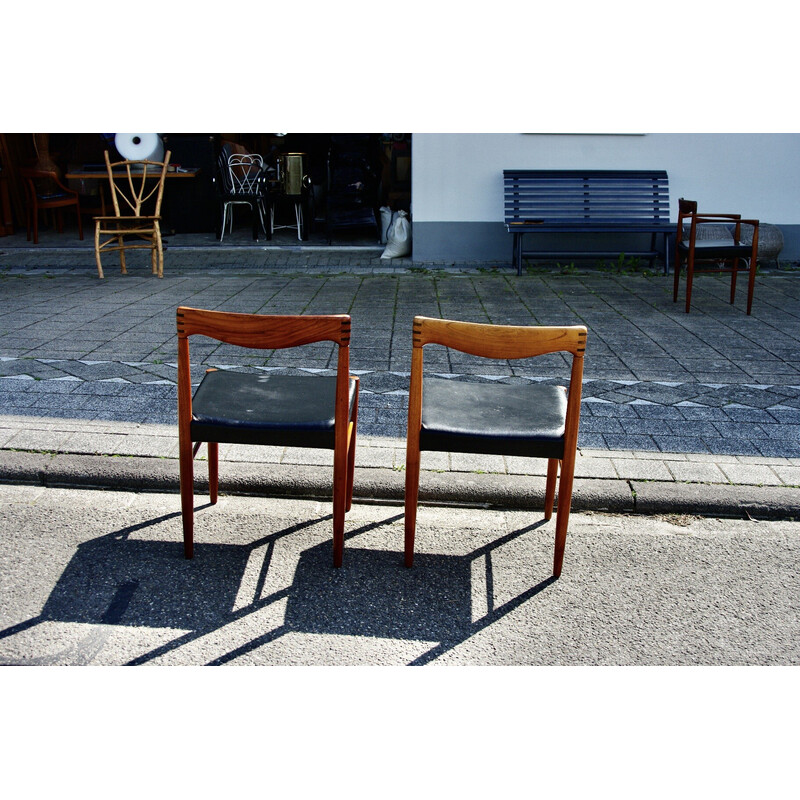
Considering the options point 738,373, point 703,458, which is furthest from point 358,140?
point 703,458

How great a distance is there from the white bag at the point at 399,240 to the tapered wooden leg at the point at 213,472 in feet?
24.2

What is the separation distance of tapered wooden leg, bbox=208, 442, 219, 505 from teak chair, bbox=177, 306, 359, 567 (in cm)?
35

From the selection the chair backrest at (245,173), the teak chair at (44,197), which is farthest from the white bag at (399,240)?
the teak chair at (44,197)

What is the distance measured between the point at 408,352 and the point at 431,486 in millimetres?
2487

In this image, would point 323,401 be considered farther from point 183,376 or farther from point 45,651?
point 45,651

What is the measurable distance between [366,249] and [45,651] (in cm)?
914

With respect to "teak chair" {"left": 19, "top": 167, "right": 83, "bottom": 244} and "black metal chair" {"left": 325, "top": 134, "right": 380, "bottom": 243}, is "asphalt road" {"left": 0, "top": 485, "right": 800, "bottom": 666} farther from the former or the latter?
"teak chair" {"left": 19, "top": 167, "right": 83, "bottom": 244}

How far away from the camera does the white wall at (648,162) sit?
9945 millimetres

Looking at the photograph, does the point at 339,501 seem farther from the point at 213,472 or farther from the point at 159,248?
the point at 159,248

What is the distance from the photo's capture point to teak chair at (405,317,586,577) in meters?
2.81

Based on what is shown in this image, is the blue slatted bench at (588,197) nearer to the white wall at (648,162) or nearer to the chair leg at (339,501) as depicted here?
the white wall at (648,162)

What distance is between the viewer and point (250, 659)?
253cm

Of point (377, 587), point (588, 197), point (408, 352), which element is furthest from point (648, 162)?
point (377, 587)

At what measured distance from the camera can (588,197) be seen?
1008 cm
